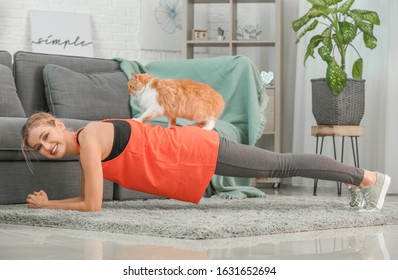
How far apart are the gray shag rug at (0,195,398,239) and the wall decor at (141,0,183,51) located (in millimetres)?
3158

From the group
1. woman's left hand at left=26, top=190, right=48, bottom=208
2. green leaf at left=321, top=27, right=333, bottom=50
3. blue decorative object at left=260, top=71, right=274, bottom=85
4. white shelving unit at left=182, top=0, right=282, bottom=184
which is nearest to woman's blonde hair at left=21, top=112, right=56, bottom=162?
woman's left hand at left=26, top=190, right=48, bottom=208

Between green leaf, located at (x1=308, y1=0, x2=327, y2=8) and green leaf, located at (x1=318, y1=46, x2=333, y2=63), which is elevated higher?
green leaf, located at (x1=308, y1=0, x2=327, y2=8)

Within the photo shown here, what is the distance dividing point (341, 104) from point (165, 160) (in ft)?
7.85

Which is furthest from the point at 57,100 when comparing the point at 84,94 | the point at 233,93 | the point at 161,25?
the point at 161,25

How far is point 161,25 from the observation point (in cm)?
701

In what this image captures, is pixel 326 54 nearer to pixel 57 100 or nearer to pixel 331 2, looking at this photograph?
pixel 331 2

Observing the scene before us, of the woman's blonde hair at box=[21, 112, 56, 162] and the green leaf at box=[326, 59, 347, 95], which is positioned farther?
the green leaf at box=[326, 59, 347, 95]

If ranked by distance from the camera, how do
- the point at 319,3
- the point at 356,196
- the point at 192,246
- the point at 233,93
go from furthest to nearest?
the point at 319,3 → the point at 233,93 → the point at 356,196 → the point at 192,246

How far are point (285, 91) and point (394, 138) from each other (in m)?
1.19

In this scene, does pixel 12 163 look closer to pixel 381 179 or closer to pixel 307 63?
pixel 381 179

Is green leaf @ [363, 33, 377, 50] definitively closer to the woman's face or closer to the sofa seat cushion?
the sofa seat cushion

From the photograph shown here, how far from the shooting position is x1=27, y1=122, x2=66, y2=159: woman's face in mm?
3338

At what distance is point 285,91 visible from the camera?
6887 mm

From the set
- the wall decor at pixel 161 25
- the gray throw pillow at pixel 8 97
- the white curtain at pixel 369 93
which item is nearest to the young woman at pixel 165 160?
the gray throw pillow at pixel 8 97
